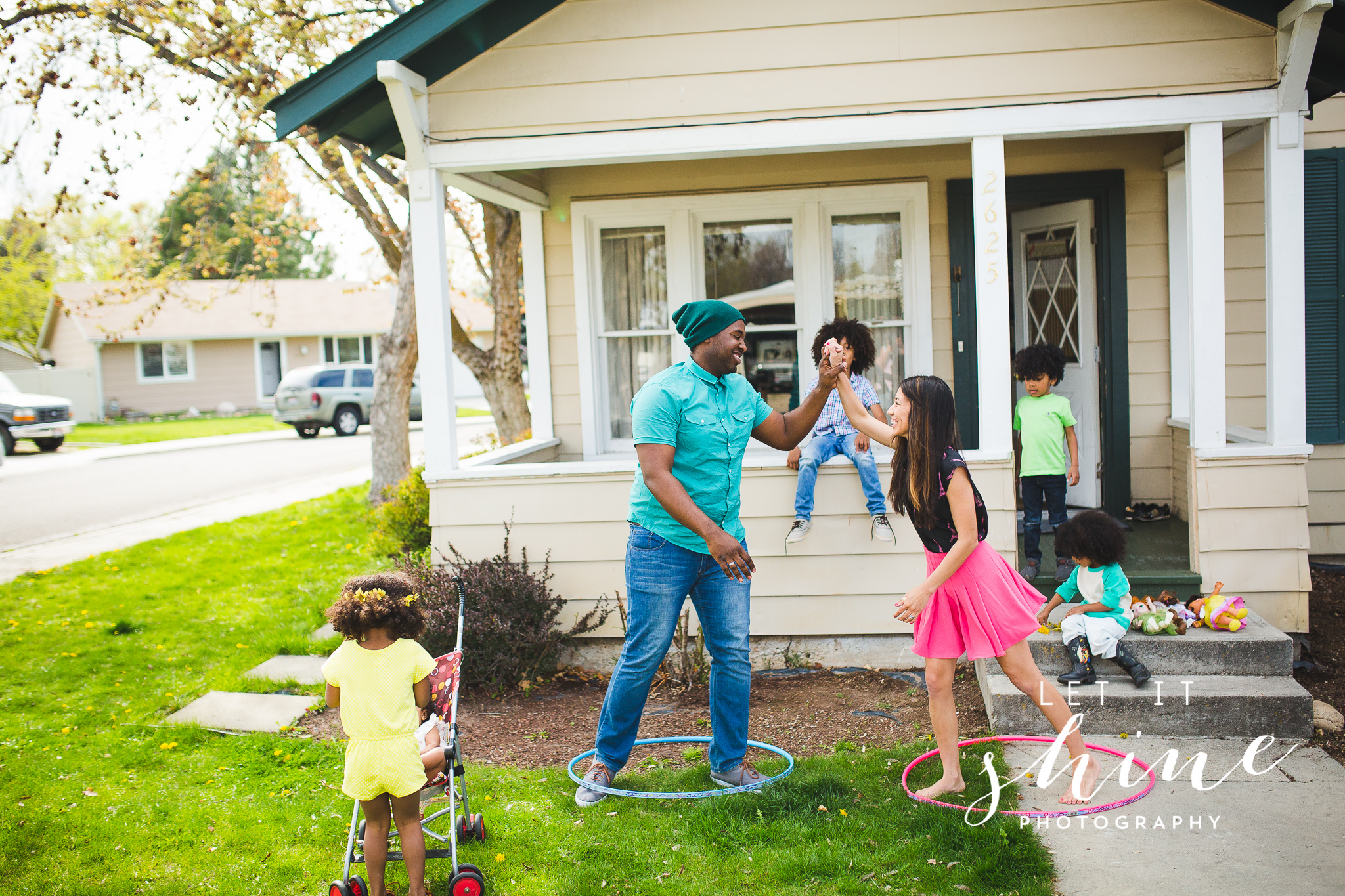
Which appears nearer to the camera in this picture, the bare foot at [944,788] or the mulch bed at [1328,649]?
the bare foot at [944,788]

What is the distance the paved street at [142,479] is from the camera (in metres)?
12.5

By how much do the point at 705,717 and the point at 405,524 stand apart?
4344 millimetres

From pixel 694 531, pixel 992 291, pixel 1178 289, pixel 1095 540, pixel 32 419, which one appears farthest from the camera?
pixel 32 419

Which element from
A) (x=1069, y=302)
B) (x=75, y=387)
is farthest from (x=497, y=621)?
(x=75, y=387)

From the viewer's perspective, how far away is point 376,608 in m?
3.21

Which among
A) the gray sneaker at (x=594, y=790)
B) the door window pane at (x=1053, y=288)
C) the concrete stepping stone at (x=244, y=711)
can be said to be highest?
the door window pane at (x=1053, y=288)

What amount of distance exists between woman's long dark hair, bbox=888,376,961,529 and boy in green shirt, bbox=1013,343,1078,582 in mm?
2102

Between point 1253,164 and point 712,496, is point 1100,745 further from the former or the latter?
point 1253,164

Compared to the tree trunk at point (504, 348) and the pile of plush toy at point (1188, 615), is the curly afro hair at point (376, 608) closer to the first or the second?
the pile of plush toy at point (1188, 615)

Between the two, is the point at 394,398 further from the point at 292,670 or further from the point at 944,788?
the point at 944,788

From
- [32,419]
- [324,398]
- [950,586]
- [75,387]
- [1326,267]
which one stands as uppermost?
[75,387]

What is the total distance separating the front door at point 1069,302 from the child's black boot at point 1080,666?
7.82ft

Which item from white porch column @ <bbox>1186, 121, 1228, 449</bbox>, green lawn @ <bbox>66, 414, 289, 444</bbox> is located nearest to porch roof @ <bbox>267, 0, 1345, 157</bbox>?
white porch column @ <bbox>1186, 121, 1228, 449</bbox>

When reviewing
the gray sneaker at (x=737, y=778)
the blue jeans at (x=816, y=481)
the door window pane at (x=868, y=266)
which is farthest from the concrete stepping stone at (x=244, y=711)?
the door window pane at (x=868, y=266)
